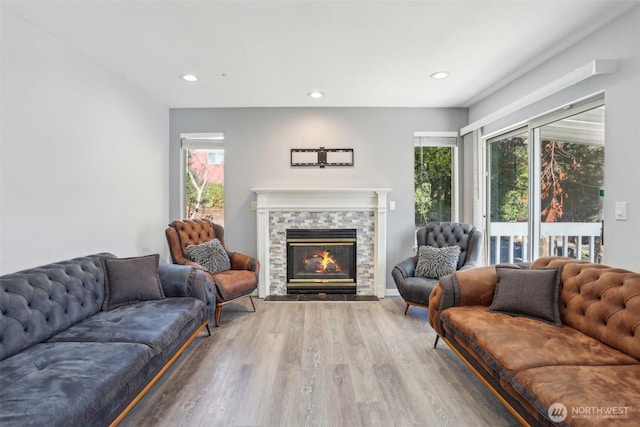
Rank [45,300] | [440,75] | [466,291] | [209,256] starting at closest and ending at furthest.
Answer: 1. [45,300]
2. [466,291]
3. [440,75]
4. [209,256]

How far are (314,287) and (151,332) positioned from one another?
254 centimetres

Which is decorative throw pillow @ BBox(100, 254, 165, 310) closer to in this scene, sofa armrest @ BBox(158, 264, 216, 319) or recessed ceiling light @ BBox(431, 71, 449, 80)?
sofa armrest @ BBox(158, 264, 216, 319)

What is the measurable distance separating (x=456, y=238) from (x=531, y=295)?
5.53ft

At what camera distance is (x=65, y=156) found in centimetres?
263

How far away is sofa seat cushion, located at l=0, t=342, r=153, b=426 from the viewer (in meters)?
1.27

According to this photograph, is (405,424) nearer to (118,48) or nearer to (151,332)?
(151,332)

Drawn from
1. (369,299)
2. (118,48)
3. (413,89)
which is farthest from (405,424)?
(118,48)

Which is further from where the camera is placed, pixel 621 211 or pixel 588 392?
pixel 621 211

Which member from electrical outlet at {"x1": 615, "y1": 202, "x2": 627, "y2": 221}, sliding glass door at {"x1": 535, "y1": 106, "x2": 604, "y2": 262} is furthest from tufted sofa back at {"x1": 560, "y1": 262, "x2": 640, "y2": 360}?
sliding glass door at {"x1": 535, "y1": 106, "x2": 604, "y2": 262}

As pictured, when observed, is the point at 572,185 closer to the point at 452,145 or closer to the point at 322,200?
the point at 452,145

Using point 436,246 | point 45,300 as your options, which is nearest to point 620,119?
point 436,246

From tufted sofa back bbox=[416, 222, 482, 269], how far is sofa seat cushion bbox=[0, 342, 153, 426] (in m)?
3.25

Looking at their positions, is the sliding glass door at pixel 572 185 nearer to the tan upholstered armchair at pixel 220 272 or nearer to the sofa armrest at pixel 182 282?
the tan upholstered armchair at pixel 220 272

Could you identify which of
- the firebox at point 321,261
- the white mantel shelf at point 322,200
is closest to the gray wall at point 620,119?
the white mantel shelf at point 322,200
